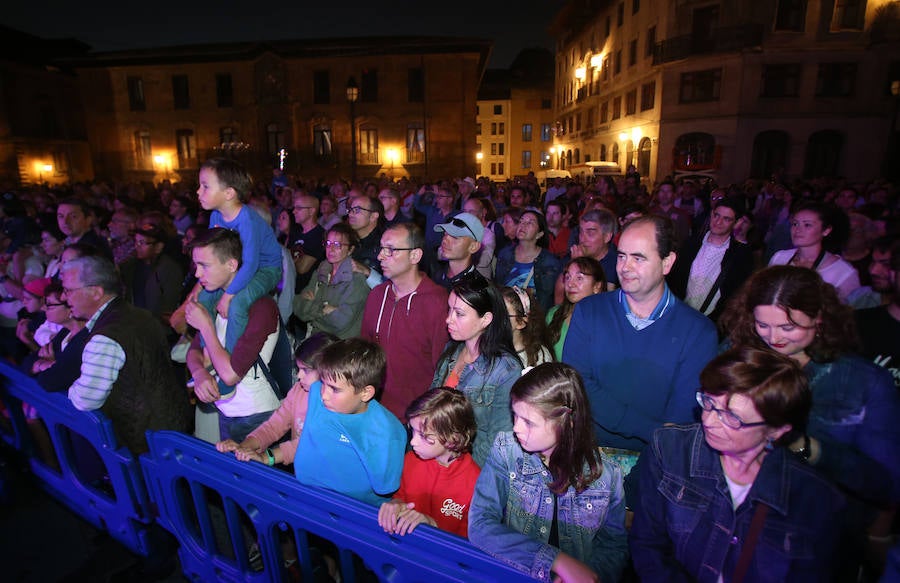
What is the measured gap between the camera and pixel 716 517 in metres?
1.76

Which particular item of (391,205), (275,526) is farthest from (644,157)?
(275,526)

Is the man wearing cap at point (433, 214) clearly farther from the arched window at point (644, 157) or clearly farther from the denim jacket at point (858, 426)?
the arched window at point (644, 157)

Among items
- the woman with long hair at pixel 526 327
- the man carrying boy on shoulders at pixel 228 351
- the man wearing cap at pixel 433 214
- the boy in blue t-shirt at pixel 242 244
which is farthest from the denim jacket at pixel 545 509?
the man wearing cap at pixel 433 214

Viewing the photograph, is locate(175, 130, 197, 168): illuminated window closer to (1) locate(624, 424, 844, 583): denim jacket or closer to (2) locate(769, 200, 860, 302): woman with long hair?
(2) locate(769, 200, 860, 302): woman with long hair

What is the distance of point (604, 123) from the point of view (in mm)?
35812

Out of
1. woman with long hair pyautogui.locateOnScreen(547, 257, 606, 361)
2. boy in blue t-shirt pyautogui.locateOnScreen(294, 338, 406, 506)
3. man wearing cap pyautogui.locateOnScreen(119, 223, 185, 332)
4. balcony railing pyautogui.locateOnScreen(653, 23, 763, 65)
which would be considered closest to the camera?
boy in blue t-shirt pyautogui.locateOnScreen(294, 338, 406, 506)

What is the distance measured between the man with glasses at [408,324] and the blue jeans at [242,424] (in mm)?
841

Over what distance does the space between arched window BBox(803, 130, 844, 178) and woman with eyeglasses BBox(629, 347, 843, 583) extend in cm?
3152

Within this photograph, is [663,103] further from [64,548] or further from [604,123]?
[64,548]

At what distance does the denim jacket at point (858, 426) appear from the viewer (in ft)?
6.67

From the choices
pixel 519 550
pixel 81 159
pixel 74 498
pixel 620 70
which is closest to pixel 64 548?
pixel 74 498

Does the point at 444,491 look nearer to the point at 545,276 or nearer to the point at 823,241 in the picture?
the point at 545,276

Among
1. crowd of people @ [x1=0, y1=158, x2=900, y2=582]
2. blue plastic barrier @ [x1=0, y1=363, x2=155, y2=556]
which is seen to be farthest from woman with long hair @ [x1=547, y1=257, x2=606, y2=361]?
blue plastic barrier @ [x1=0, y1=363, x2=155, y2=556]

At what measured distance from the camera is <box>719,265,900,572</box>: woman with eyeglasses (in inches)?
80.0
